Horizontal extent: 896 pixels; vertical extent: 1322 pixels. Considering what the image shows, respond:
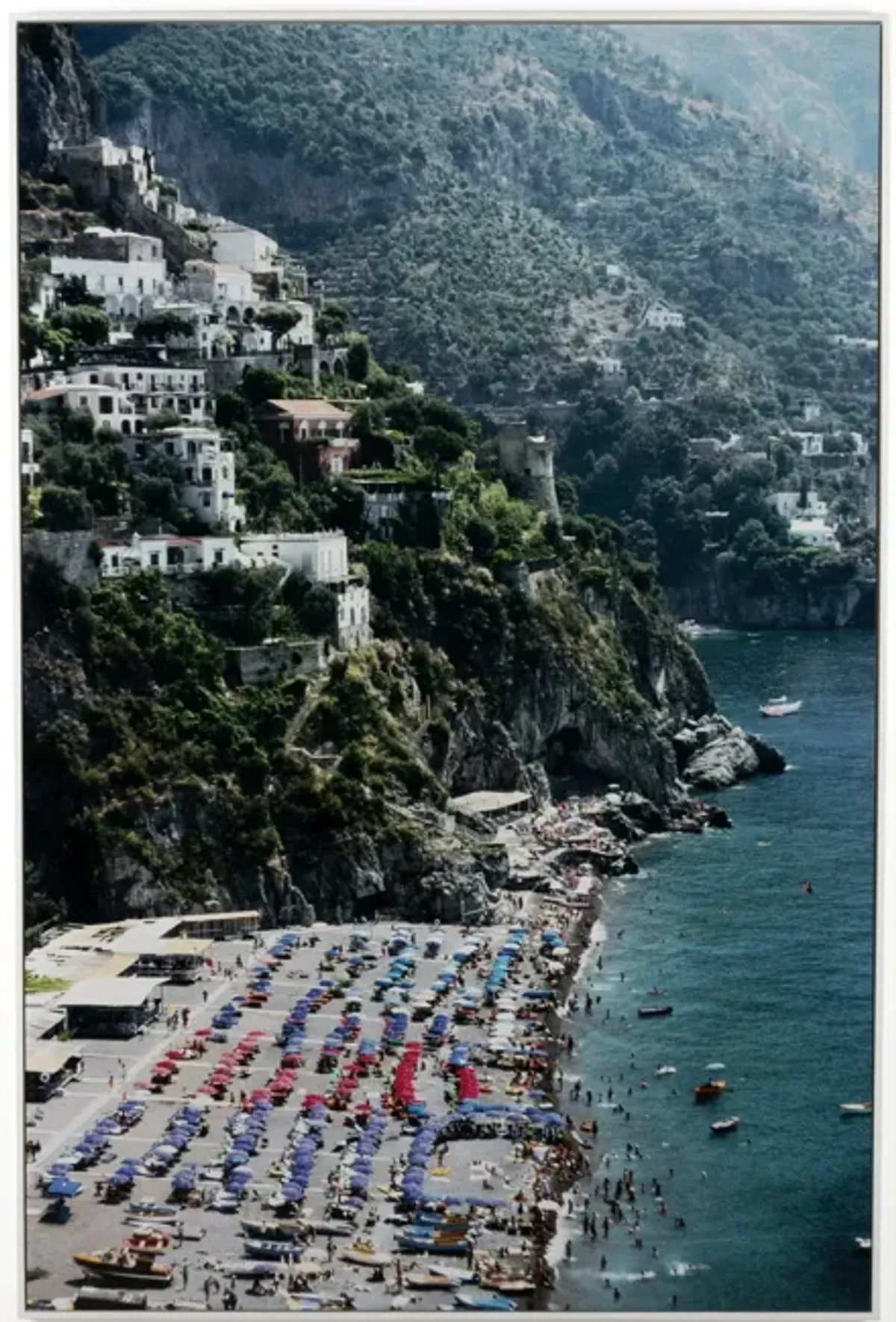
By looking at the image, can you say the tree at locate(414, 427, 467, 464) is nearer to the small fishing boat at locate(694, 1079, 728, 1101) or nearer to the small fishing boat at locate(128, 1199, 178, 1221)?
the small fishing boat at locate(694, 1079, 728, 1101)

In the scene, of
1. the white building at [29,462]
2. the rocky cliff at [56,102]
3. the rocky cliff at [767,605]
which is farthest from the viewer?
the rocky cliff at [767,605]

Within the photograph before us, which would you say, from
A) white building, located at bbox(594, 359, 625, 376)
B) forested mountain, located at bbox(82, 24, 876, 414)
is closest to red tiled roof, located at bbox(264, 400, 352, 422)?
forested mountain, located at bbox(82, 24, 876, 414)

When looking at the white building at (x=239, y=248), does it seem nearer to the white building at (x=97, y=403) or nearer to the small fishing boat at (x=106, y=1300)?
the white building at (x=97, y=403)

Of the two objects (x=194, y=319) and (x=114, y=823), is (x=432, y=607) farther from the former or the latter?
(x=114, y=823)

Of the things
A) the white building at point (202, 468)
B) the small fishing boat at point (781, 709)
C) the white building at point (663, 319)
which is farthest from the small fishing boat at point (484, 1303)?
the white building at point (663, 319)

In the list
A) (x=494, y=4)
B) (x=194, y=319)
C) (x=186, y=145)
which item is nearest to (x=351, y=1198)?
(x=494, y=4)

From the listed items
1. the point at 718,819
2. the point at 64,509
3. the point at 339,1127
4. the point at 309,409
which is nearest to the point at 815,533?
the point at 718,819

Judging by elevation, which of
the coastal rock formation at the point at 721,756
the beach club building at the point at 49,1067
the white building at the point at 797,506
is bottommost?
the beach club building at the point at 49,1067
